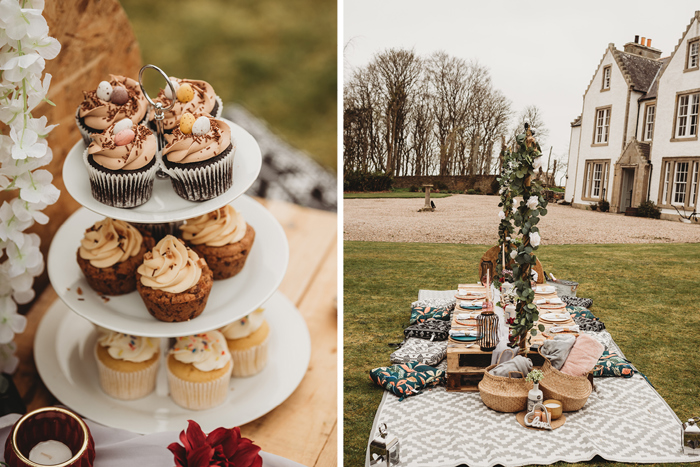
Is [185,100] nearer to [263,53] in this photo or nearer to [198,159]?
[198,159]

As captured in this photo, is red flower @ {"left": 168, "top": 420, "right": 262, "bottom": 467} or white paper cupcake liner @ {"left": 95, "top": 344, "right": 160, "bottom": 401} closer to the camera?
red flower @ {"left": 168, "top": 420, "right": 262, "bottom": 467}

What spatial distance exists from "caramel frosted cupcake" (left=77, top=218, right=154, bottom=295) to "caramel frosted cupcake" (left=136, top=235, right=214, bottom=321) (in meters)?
0.05

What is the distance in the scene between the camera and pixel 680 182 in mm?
3439

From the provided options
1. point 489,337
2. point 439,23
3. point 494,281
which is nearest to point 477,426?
point 489,337

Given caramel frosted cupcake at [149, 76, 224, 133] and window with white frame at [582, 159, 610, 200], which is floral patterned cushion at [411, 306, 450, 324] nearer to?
window with white frame at [582, 159, 610, 200]

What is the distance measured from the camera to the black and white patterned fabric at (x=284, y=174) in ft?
9.31

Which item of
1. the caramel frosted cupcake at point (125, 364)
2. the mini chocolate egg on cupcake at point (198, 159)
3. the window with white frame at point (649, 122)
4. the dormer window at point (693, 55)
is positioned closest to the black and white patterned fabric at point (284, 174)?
the caramel frosted cupcake at point (125, 364)

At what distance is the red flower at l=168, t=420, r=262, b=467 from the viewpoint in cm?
122

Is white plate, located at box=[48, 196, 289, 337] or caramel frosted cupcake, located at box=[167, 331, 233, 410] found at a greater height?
white plate, located at box=[48, 196, 289, 337]

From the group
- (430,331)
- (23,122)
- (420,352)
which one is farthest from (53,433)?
(430,331)

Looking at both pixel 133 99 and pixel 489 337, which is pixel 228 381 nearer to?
pixel 133 99

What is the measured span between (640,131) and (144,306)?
3.41 metres

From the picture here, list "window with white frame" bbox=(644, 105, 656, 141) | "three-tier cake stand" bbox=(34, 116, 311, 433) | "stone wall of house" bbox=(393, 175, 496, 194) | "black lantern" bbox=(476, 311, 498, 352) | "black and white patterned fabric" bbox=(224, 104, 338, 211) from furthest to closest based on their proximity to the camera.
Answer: "stone wall of house" bbox=(393, 175, 496, 194) → "window with white frame" bbox=(644, 105, 656, 141) → "black lantern" bbox=(476, 311, 498, 352) → "black and white patterned fabric" bbox=(224, 104, 338, 211) → "three-tier cake stand" bbox=(34, 116, 311, 433)

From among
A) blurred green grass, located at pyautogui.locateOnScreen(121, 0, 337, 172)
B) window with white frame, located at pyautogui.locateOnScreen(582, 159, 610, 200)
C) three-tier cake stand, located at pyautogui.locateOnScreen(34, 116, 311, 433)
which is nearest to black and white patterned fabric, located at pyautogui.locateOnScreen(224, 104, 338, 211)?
blurred green grass, located at pyautogui.locateOnScreen(121, 0, 337, 172)
